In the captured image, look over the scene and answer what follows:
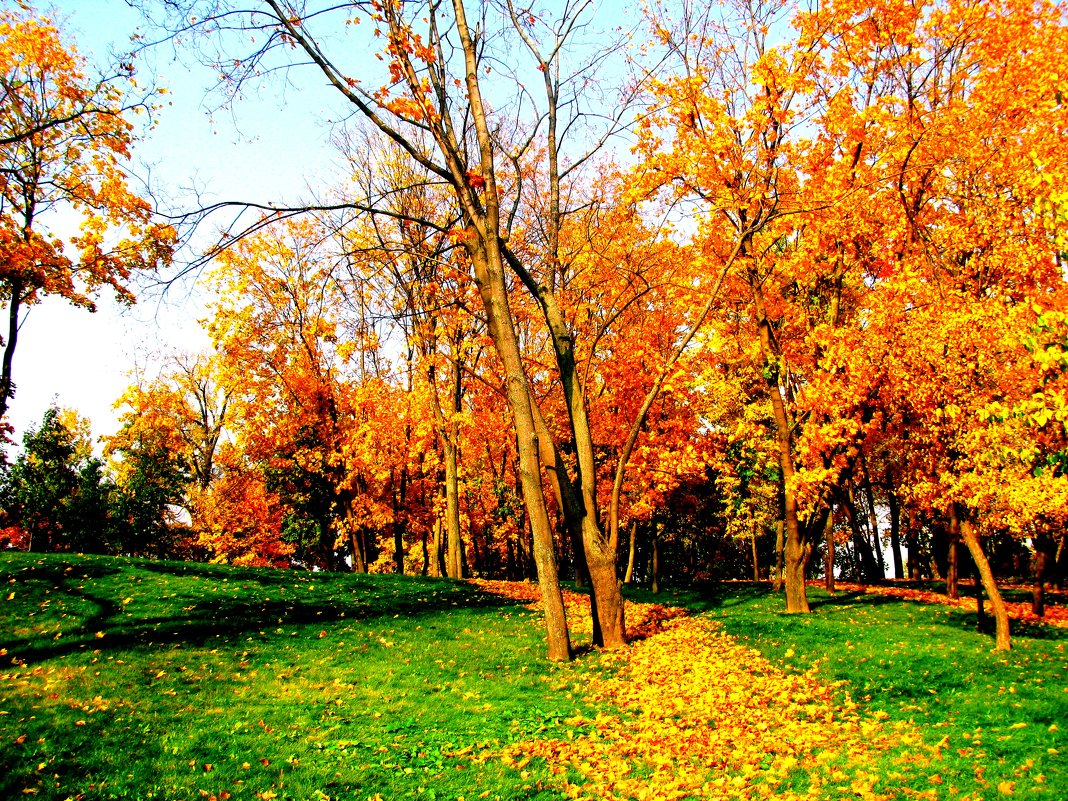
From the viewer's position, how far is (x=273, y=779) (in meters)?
5.84

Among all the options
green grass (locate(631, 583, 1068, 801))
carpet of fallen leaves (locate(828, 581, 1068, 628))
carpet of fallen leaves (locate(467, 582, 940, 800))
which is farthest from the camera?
carpet of fallen leaves (locate(828, 581, 1068, 628))

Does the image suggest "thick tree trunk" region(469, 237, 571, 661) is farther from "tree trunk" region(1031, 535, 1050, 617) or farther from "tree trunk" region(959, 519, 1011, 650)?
"tree trunk" region(1031, 535, 1050, 617)

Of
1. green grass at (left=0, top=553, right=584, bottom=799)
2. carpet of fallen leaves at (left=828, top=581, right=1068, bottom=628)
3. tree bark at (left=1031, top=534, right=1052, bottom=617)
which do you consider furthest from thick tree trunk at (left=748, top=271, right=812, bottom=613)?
green grass at (left=0, top=553, right=584, bottom=799)

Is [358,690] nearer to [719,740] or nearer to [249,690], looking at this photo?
[249,690]

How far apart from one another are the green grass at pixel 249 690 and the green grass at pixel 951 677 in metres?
4.20

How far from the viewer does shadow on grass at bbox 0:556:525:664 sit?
36.2 feet

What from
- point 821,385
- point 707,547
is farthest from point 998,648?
point 707,547

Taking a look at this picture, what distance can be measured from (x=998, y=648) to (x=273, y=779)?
541 inches

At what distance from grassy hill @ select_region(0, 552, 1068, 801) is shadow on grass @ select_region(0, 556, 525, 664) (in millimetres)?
80

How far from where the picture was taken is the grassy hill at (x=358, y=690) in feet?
19.3

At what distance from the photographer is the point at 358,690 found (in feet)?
30.5

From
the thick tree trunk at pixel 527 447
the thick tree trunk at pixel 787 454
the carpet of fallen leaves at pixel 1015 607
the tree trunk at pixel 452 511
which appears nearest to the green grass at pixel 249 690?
the thick tree trunk at pixel 527 447

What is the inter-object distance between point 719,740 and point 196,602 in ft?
38.7

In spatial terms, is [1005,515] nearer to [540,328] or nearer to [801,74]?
[801,74]
